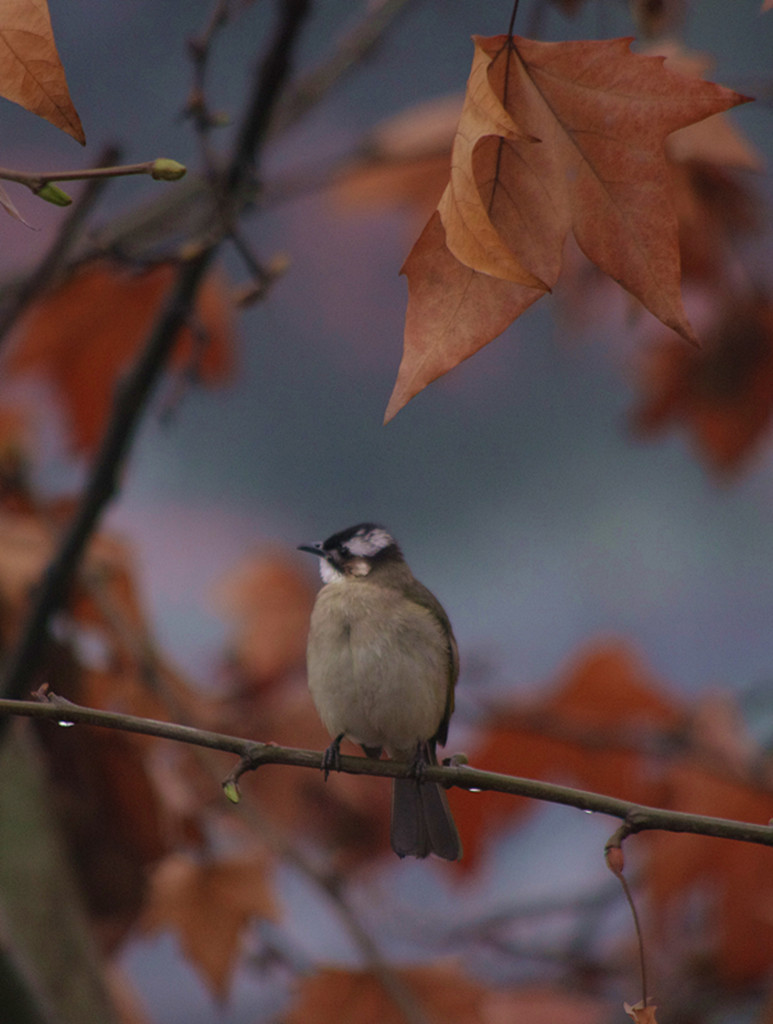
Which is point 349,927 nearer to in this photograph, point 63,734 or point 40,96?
point 63,734

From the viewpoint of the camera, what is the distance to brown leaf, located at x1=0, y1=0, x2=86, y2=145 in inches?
Result: 27.9

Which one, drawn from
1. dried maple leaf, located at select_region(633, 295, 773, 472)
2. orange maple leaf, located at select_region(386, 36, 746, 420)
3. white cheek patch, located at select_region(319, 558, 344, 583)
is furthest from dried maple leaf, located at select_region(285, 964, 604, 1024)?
dried maple leaf, located at select_region(633, 295, 773, 472)

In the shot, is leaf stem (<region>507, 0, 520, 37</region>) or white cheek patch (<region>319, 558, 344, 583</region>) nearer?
leaf stem (<region>507, 0, 520, 37</region>)

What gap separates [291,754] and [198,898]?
0.98 m

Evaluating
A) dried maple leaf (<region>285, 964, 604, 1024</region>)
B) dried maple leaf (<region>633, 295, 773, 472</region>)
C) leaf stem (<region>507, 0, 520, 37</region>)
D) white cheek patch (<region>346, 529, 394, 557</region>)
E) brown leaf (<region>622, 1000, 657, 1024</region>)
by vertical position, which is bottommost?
brown leaf (<region>622, 1000, 657, 1024</region>)

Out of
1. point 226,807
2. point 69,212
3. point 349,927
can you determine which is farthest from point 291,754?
point 226,807

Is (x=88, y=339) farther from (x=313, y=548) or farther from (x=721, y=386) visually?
(x=721, y=386)

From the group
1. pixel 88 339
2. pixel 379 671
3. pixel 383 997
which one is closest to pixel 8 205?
pixel 379 671

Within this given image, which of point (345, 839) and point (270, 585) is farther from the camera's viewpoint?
point (270, 585)

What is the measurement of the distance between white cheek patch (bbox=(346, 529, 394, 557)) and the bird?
8 centimetres

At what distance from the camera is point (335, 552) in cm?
174

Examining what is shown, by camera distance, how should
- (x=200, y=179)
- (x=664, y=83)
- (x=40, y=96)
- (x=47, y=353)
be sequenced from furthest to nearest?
(x=47, y=353)
(x=200, y=179)
(x=664, y=83)
(x=40, y=96)

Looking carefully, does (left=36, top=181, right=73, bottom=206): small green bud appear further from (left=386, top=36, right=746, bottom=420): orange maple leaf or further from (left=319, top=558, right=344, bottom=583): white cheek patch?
(left=319, top=558, right=344, bottom=583): white cheek patch

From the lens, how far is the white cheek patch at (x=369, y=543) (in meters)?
1.73
